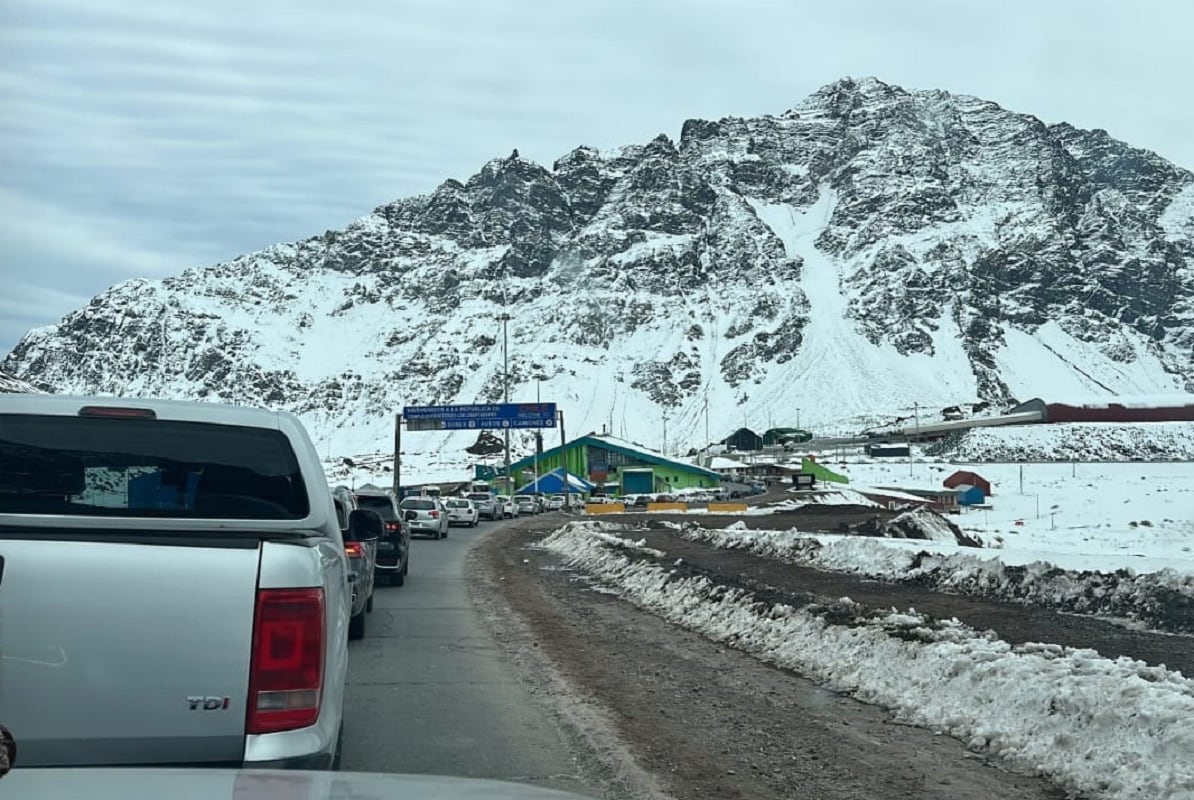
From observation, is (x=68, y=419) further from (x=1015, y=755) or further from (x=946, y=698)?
(x=946, y=698)

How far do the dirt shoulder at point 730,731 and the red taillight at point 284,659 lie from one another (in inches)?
122

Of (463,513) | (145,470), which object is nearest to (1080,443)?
(463,513)

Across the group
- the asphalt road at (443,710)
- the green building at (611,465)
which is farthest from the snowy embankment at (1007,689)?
the green building at (611,465)

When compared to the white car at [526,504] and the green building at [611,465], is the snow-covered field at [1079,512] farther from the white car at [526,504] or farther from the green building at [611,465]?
the white car at [526,504]

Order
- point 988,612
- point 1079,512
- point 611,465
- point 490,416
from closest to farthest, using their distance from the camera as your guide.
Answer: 1. point 988,612
2. point 1079,512
3. point 490,416
4. point 611,465

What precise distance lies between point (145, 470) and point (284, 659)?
1.12m

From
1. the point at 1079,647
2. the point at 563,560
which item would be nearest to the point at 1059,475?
the point at 563,560

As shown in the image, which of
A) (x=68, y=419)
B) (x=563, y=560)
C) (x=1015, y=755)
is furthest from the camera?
(x=563, y=560)

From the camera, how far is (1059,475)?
90.1 m

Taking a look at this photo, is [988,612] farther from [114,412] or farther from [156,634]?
[156,634]

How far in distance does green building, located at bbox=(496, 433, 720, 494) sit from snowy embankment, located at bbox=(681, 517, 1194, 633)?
86.4 m

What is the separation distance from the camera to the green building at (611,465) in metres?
108

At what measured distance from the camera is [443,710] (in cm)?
916

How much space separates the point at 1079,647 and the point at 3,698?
8738 millimetres
